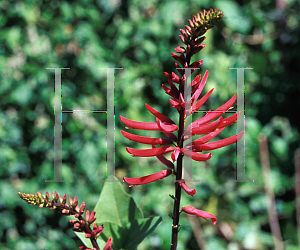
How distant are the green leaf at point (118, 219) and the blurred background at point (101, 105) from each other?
0.90 metres

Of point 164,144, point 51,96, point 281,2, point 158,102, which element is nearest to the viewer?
point 164,144

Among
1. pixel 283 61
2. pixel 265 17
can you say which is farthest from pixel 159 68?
pixel 283 61

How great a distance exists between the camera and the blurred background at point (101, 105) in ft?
4.56

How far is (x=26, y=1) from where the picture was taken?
4.51ft

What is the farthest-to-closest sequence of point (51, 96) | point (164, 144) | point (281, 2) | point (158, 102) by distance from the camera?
point (281, 2) → point (158, 102) → point (51, 96) → point (164, 144)

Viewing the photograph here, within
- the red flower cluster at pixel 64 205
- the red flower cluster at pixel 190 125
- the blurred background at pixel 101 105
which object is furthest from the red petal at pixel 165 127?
the blurred background at pixel 101 105

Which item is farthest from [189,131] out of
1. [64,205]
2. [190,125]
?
[64,205]

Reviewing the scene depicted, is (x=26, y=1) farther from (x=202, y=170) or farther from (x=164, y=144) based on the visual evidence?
(x=164, y=144)

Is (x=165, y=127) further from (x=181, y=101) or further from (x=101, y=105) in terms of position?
(x=101, y=105)

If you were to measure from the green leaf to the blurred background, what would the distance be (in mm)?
904

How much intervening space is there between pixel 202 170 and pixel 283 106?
0.58 meters

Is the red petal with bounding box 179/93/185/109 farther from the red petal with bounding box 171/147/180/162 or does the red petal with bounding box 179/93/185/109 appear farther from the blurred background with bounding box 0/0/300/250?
the blurred background with bounding box 0/0/300/250

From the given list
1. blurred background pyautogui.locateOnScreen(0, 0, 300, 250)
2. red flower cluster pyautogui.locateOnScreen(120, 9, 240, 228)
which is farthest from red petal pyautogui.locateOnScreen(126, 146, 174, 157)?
blurred background pyautogui.locateOnScreen(0, 0, 300, 250)

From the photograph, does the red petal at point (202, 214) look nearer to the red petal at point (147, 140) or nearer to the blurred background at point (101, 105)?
the red petal at point (147, 140)
